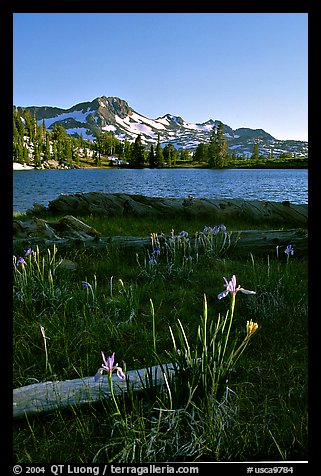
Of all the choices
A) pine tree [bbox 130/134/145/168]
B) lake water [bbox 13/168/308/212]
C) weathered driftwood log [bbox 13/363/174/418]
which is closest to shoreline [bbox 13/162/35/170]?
pine tree [bbox 130/134/145/168]

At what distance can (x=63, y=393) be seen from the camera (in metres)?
2.38

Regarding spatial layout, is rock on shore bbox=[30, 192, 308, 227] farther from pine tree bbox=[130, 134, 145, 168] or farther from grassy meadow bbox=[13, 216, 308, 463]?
pine tree bbox=[130, 134, 145, 168]

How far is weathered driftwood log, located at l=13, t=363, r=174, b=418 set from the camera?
7.41 ft

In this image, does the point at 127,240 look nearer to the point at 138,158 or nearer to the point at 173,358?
the point at 173,358

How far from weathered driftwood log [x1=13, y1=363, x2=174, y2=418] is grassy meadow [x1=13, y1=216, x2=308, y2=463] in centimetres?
6

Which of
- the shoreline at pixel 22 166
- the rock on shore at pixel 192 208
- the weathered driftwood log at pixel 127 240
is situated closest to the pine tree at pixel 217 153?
the shoreline at pixel 22 166

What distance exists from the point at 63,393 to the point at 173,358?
809mm

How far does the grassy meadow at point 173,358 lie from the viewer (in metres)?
1.98

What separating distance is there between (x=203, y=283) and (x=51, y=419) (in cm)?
309

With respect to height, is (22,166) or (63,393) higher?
(22,166)

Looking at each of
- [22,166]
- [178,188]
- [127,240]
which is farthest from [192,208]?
[22,166]

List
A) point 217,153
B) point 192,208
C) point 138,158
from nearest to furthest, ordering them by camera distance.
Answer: point 192,208
point 217,153
point 138,158
